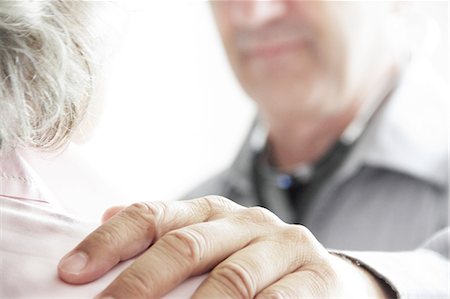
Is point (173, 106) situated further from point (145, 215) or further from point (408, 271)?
point (145, 215)

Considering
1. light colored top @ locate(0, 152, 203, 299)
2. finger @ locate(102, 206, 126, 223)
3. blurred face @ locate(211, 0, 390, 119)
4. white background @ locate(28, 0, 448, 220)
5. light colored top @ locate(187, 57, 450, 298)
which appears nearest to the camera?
light colored top @ locate(0, 152, 203, 299)

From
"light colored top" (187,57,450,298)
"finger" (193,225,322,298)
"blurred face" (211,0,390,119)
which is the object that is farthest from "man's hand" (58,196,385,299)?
"blurred face" (211,0,390,119)

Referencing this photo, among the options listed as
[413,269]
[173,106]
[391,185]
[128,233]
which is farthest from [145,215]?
[173,106]

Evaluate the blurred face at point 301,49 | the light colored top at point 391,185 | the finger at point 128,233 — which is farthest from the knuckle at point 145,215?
the blurred face at point 301,49

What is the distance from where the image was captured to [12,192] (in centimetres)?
48

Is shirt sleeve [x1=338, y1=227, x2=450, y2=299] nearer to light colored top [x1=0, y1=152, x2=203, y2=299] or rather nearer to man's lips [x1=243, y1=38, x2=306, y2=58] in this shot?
light colored top [x1=0, y1=152, x2=203, y2=299]

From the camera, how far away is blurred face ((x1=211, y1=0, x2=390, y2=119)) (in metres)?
1.39

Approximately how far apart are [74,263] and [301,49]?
3.40ft

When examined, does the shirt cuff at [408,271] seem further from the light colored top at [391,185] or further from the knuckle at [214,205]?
the light colored top at [391,185]

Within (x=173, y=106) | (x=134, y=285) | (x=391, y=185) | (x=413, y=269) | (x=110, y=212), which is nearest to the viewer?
(x=134, y=285)

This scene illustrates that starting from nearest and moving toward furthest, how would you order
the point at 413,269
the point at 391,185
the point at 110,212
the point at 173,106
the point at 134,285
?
the point at 134,285
the point at 110,212
the point at 413,269
the point at 391,185
the point at 173,106

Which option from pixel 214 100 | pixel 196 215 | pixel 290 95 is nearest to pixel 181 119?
pixel 214 100

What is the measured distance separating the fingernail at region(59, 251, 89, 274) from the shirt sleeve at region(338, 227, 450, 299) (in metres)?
0.23

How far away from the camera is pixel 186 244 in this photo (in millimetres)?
459
